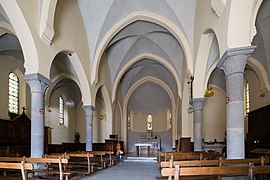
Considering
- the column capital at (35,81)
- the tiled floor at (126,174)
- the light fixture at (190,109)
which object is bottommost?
the tiled floor at (126,174)

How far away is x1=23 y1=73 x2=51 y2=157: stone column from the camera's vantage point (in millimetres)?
8180

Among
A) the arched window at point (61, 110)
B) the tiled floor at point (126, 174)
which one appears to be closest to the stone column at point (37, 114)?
the tiled floor at point (126, 174)

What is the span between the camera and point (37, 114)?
8.26 metres

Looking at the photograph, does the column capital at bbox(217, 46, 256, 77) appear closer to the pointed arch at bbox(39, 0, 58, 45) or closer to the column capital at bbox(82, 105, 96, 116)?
the pointed arch at bbox(39, 0, 58, 45)

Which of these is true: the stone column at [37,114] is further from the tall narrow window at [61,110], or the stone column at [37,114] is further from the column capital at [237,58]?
the tall narrow window at [61,110]

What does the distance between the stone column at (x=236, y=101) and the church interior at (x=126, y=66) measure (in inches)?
1.0

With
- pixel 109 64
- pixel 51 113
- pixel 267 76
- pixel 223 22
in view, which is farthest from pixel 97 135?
pixel 223 22

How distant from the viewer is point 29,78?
8.33 metres

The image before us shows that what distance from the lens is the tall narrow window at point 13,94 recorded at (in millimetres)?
14578

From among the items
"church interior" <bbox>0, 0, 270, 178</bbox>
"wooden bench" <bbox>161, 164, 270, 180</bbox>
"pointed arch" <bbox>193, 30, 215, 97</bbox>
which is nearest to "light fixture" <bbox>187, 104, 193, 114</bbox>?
"church interior" <bbox>0, 0, 270, 178</bbox>

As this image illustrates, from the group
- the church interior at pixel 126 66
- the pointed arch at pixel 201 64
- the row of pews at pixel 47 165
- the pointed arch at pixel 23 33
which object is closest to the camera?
the row of pews at pixel 47 165

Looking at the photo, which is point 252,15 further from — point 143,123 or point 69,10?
point 143,123

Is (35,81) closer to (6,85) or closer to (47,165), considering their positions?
(47,165)

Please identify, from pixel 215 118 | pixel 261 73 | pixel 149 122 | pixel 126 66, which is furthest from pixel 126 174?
pixel 149 122
